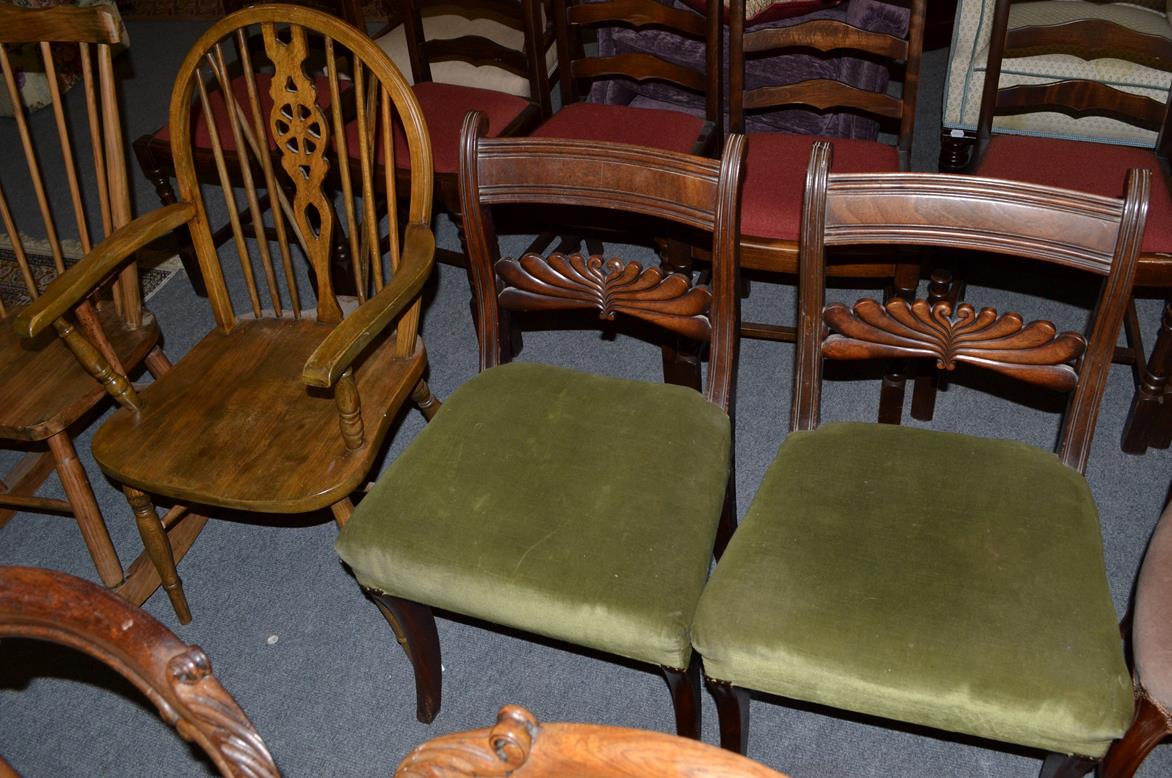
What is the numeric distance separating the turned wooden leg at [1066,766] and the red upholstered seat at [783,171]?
1.02 meters

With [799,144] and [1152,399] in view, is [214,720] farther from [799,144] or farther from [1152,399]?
[1152,399]

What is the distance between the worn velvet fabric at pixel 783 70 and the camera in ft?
8.39

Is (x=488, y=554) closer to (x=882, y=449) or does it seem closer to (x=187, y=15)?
(x=882, y=449)

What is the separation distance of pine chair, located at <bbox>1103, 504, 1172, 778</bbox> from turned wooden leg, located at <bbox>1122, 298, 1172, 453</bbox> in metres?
0.75

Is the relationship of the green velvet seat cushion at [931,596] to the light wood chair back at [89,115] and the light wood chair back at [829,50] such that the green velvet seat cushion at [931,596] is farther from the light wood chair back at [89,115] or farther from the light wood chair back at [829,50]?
the light wood chair back at [89,115]

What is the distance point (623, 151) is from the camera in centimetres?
155

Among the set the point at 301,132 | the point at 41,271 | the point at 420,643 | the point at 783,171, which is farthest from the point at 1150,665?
the point at 41,271

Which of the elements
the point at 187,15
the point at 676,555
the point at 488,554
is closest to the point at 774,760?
the point at 676,555

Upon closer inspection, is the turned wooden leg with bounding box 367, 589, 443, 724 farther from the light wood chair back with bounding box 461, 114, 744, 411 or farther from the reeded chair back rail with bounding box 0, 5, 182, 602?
the reeded chair back rail with bounding box 0, 5, 182, 602

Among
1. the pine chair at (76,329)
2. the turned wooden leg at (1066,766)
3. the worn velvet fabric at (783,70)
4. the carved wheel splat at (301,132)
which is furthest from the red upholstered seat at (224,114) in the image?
the turned wooden leg at (1066,766)

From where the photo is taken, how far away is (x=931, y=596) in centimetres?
128

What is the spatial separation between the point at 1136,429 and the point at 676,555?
4.12 feet

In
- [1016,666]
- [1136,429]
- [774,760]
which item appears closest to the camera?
[1016,666]

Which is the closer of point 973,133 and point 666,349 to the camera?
point 666,349
